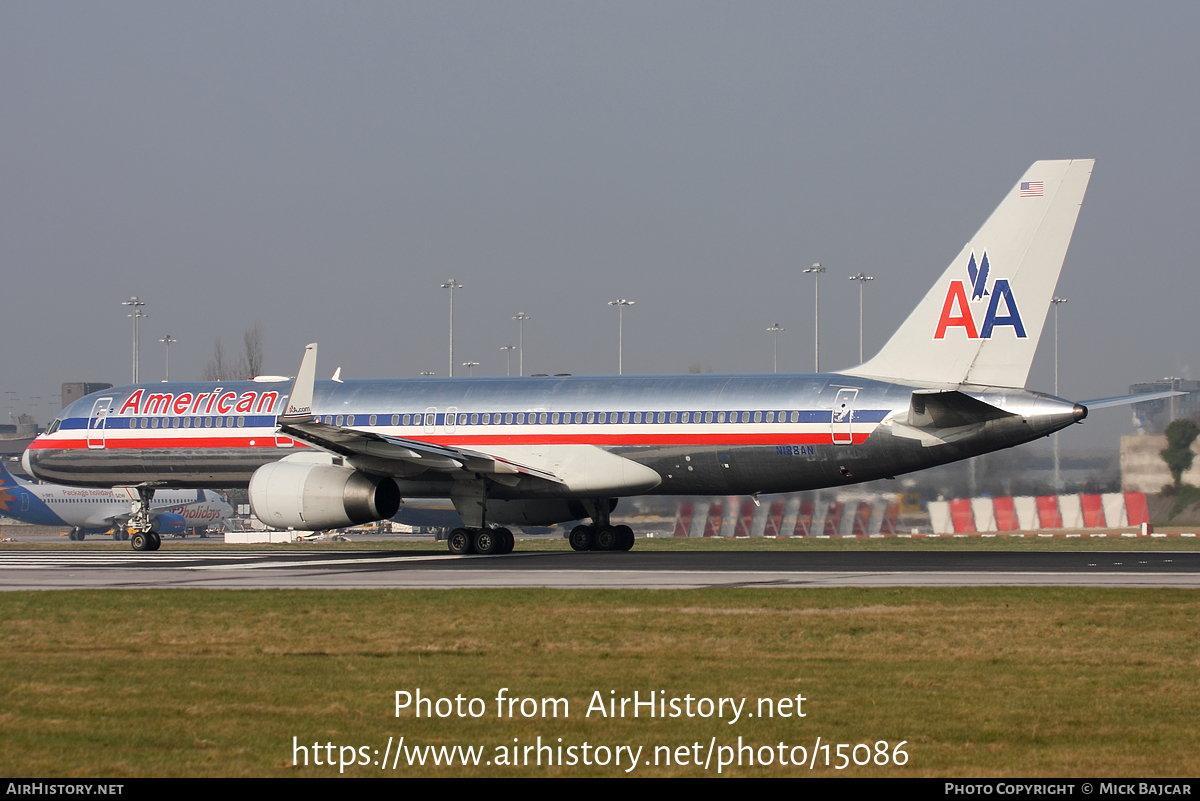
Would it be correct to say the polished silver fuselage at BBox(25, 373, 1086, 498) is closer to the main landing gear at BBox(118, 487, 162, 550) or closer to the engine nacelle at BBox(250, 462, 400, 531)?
the main landing gear at BBox(118, 487, 162, 550)

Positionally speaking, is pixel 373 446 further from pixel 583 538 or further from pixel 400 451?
pixel 583 538

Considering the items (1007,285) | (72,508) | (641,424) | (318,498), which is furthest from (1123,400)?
(72,508)

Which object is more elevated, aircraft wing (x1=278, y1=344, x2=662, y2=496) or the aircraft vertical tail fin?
the aircraft vertical tail fin

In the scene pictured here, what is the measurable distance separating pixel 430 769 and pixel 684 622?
26.1 feet

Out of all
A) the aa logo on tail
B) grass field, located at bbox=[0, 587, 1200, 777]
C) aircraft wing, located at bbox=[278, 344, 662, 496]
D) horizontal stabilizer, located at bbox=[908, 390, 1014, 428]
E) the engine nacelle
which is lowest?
grass field, located at bbox=[0, 587, 1200, 777]

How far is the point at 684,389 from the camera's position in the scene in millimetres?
32281

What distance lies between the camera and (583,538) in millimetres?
35000

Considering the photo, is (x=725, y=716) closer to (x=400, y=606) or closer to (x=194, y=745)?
(x=194, y=745)

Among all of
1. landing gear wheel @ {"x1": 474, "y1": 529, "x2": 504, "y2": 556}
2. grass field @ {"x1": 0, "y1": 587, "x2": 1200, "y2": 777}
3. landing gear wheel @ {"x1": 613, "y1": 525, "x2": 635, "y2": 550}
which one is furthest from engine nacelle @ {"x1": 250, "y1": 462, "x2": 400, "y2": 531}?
grass field @ {"x1": 0, "y1": 587, "x2": 1200, "y2": 777}

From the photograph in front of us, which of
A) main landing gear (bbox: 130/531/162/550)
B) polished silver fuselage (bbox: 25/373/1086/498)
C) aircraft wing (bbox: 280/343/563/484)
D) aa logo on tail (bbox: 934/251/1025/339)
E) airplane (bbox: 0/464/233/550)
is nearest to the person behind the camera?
aircraft wing (bbox: 280/343/563/484)

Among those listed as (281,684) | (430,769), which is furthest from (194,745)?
(281,684)

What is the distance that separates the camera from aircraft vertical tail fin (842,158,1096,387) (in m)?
29.0

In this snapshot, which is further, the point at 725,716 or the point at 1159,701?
the point at 1159,701

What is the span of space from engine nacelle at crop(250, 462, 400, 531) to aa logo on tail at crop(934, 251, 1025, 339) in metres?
13.8
